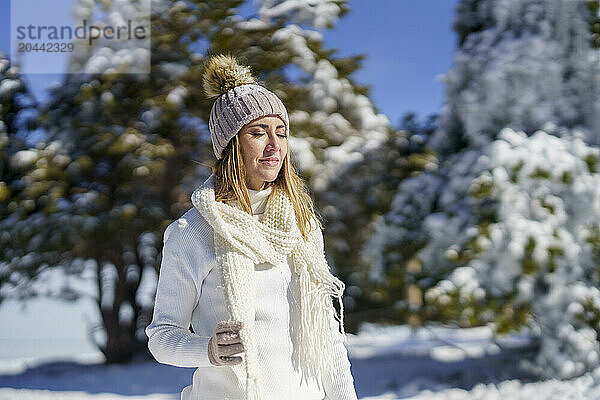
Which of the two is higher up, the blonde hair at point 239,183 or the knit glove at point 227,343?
the blonde hair at point 239,183

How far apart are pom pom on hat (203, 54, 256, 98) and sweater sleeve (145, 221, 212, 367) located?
237 millimetres

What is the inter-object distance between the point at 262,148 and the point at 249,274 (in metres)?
0.18

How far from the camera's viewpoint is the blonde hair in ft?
3.20

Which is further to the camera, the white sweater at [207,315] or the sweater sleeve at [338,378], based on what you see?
the sweater sleeve at [338,378]

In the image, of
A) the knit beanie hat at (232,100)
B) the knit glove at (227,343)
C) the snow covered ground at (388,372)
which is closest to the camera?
the knit glove at (227,343)

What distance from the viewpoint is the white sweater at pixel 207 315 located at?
0.91m

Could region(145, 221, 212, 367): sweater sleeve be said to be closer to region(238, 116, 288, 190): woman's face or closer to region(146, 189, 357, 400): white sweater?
region(146, 189, 357, 400): white sweater

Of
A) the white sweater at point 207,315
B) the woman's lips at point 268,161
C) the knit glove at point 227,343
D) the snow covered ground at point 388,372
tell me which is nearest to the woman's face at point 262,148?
the woman's lips at point 268,161

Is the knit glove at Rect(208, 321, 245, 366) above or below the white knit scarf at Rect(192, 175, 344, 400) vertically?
below

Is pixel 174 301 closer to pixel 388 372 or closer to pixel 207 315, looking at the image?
pixel 207 315

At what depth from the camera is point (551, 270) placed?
3.21 m

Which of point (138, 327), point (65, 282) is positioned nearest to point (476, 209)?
point (138, 327)

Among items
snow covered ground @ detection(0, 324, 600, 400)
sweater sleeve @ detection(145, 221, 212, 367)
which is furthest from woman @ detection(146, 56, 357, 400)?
snow covered ground @ detection(0, 324, 600, 400)

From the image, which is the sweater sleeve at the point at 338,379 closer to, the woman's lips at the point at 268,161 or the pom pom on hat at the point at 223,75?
the woman's lips at the point at 268,161
